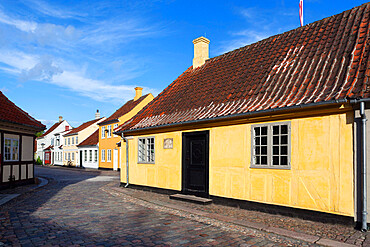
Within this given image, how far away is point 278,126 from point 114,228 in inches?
194

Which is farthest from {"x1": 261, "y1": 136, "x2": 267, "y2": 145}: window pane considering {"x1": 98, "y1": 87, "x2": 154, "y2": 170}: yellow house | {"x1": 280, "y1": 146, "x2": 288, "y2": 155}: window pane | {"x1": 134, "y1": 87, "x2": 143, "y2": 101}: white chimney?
{"x1": 134, "y1": 87, "x2": 143, "y2": 101}: white chimney

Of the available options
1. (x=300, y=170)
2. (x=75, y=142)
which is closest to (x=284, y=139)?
(x=300, y=170)

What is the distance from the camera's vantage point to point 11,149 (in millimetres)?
14703

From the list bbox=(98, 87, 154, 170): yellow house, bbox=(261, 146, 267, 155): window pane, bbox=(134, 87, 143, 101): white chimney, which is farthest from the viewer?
bbox=(134, 87, 143, 101): white chimney

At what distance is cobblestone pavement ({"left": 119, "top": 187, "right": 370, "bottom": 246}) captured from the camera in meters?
6.00

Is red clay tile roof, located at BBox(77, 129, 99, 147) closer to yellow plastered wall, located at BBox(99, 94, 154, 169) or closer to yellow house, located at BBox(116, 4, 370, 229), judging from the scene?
yellow plastered wall, located at BBox(99, 94, 154, 169)

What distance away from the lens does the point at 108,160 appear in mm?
32594

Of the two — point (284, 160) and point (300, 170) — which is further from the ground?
point (284, 160)

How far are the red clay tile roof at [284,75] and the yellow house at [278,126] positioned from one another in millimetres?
37

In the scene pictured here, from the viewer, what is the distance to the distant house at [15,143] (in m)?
14.0

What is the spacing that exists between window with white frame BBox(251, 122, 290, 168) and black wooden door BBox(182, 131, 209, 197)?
206cm

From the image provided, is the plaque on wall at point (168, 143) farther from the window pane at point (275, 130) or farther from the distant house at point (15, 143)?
the distant house at point (15, 143)

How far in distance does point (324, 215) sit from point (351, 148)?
5.57ft

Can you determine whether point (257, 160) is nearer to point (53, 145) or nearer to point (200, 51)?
point (200, 51)
